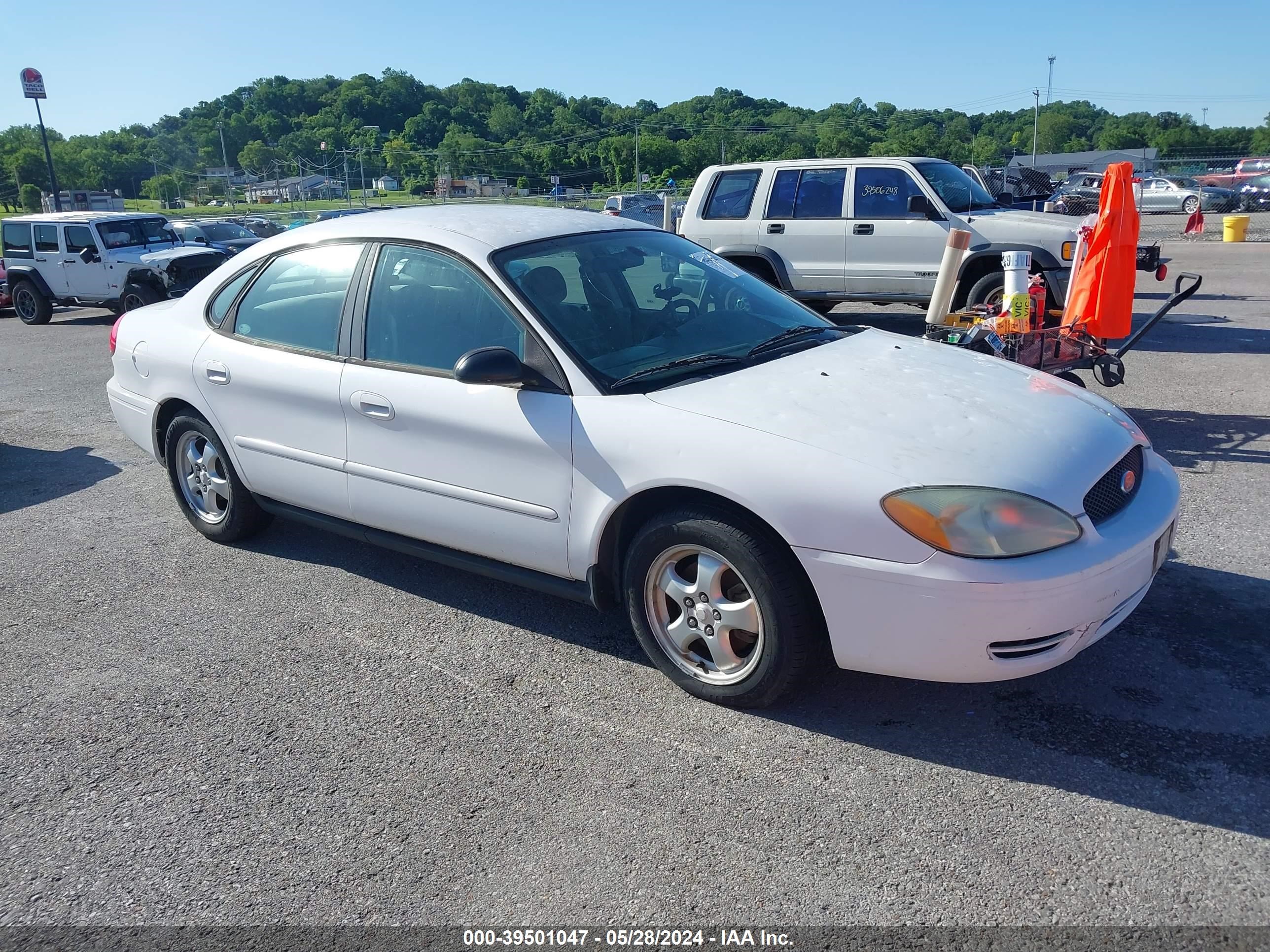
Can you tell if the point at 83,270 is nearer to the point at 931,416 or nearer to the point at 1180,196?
the point at 931,416

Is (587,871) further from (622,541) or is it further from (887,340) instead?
(887,340)

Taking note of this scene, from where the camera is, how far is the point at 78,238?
639 inches

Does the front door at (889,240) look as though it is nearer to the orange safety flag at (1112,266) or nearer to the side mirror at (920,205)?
the side mirror at (920,205)

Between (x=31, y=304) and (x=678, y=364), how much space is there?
17.2m

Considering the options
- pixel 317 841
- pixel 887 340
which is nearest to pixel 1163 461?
pixel 887 340

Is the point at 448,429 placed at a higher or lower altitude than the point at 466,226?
lower

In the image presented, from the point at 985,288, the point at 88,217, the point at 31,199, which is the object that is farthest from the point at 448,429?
the point at 31,199

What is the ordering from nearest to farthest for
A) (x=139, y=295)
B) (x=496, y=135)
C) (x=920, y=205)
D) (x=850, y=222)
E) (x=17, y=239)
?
(x=920, y=205) < (x=850, y=222) < (x=139, y=295) < (x=17, y=239) < (x=496, y=135)

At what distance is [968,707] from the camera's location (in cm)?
338

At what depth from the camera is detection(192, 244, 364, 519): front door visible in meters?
4.30

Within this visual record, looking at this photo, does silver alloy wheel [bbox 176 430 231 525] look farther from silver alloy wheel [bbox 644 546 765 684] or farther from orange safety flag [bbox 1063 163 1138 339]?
orange safety flag [bbox 1063 163 1138 339]

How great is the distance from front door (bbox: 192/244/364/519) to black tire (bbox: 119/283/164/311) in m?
12.2

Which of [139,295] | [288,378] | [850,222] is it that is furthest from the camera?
[139,295]

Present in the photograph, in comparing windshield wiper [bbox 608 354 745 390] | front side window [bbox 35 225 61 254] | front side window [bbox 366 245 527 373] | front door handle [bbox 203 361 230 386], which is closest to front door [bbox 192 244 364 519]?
front door handle [bbox 203 361 230 386]
